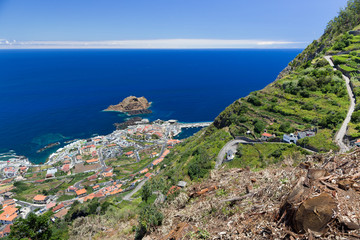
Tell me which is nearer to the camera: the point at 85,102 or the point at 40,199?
the point at 40,199

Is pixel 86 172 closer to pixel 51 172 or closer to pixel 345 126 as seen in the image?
pixel 51 172

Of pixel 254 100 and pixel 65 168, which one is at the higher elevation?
pixel 254 100

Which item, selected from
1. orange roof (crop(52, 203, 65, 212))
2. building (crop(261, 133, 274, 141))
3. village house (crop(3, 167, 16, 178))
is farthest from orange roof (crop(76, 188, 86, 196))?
building (crop(261, 133, 274, 141))

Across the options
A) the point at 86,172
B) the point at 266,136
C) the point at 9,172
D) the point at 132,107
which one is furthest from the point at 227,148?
the point at 132,107

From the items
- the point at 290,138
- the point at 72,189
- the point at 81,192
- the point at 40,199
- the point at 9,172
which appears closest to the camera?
the point at 290,138

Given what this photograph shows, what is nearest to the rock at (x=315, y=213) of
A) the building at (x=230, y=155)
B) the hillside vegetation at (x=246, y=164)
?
the hillside vegetation at (x=246, y=164)

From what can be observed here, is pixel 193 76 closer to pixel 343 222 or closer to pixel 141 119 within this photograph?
pixel 141 119

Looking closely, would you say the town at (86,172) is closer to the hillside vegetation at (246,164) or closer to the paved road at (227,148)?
the hillside vegetation at (246,164)

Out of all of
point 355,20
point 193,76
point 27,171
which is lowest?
point 27,171

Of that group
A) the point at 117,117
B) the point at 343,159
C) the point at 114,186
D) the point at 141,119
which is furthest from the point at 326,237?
the point at 117,117
